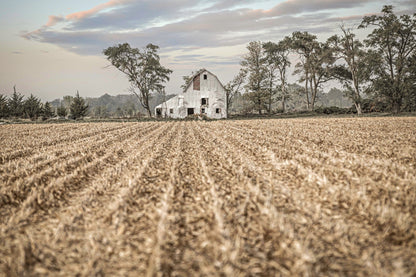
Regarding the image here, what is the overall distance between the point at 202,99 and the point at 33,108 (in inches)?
1446

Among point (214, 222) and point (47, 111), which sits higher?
point (47, 111)

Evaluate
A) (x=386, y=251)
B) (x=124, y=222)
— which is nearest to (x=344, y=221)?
(x=386, y=251)

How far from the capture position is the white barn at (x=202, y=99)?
5056 cm

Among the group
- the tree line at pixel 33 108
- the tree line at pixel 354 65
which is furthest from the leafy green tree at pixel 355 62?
the tree line at pixel 33 108

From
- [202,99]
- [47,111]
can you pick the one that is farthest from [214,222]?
[47,111]

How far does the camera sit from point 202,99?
5097 cm

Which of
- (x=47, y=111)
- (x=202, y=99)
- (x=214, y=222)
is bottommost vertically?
(x=214, y=222)

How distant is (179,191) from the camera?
5520mm

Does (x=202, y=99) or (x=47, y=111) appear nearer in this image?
(x=202, y=99)

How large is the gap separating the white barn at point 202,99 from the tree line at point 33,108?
19477 millimetres

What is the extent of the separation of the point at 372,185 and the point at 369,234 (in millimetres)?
2046

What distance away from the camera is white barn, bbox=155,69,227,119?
50.6m

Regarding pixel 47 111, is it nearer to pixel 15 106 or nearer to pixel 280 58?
pixel 15 106

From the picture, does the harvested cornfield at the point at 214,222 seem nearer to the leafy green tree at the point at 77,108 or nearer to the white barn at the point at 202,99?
the white barn at the point at 202,99
